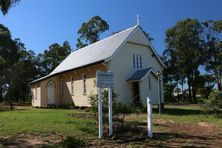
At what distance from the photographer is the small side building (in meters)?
26.8

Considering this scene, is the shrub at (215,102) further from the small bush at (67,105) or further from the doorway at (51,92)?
the doorway at (51,92)

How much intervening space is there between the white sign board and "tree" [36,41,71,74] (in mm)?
51460

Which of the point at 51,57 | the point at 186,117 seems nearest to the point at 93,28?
the point at 51,57

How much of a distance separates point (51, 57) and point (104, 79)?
52.7 metres

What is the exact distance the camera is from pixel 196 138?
11.9m

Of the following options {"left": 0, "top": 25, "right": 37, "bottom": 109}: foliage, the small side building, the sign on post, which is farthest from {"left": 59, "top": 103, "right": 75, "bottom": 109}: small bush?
the sign on post

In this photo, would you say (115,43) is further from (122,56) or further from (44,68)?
(44,68)

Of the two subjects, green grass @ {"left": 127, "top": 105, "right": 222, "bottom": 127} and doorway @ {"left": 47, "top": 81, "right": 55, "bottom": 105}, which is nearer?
green grass @ {"left": 127, "top": 105, "right": 222, "bottom": 127}

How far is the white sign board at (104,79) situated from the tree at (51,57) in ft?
169

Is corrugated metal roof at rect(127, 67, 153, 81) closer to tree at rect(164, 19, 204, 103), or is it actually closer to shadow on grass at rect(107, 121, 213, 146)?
shadow on grass at rect(107, 121, 213, 146)

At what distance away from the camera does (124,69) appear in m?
27.6

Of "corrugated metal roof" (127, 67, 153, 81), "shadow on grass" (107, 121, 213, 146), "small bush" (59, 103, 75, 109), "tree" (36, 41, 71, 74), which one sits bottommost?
"shadow on grass" (107, 121, 213, 146)

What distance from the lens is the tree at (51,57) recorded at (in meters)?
62.8

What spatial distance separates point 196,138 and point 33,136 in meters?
6.01
